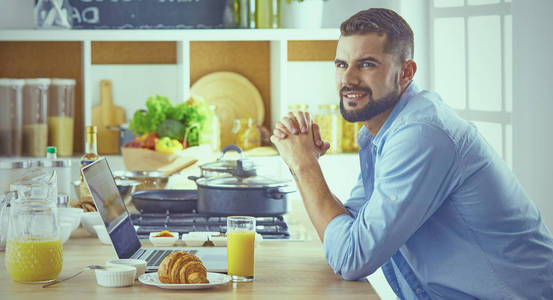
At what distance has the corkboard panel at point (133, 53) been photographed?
4.66m

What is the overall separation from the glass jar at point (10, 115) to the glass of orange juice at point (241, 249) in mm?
2988

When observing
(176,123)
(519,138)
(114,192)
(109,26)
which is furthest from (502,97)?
(109,26)

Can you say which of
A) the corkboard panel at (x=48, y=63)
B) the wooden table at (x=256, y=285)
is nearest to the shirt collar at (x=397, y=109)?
the wooden table at (x=256, y=285)

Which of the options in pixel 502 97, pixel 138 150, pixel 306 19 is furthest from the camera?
pixel 306 19

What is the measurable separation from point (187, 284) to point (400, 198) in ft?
1.66

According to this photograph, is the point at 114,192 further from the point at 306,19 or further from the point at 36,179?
the point at 306,19

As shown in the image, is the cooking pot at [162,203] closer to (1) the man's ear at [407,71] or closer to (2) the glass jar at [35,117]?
(1) the man's ear at [407,71]

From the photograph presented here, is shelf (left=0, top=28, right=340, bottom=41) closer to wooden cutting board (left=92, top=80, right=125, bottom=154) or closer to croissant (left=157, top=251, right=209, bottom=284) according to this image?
wooden cutting board (left=92, top=80, right=125, bottom=154)

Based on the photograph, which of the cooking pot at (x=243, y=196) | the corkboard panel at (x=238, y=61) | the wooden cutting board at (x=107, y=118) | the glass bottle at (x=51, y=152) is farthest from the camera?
the corkboard panel at (x=238, y=61)

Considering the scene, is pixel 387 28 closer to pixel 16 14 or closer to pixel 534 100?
pixel 534 100

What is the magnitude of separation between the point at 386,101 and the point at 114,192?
743mm

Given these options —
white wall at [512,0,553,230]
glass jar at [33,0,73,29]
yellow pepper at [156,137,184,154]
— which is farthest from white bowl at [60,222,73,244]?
glass jar at [33,0,73,29]

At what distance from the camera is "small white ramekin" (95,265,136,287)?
61.2 inches

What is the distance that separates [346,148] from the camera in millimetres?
4559
